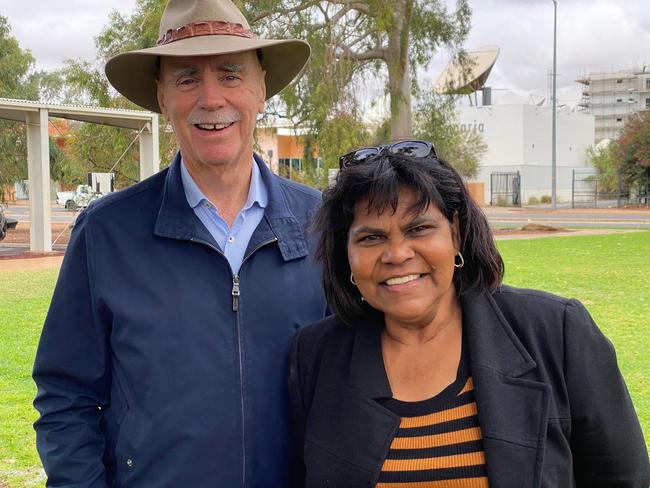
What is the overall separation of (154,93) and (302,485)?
1.49m

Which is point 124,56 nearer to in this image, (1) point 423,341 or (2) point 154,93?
(2) point 154,93

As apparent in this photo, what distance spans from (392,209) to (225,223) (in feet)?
1.97

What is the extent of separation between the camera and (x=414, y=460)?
6.89 ft

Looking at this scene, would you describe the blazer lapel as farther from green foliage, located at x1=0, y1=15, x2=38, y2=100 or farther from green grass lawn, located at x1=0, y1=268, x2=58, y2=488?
green foliage, located at x1=0, y1=15, x2=38, y2=100

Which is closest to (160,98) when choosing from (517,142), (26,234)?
(26,234)

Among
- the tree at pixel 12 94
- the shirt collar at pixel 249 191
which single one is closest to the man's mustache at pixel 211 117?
the shirt collar at pixel 249 191

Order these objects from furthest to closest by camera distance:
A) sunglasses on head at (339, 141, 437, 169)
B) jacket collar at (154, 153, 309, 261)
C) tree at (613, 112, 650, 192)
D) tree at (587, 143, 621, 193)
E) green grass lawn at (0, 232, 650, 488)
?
tree at (587, 143, 621, 193), tree at (613, 112, 650, 192), green grass lawn at (0, 232, 650, 488), jacket collar at (154, 153, 309, 261), sunglasses on head at (339, 141, 437, 169)

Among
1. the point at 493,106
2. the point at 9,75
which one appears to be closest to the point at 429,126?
the point at 9,75

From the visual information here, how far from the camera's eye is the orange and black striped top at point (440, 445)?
2.06 meters

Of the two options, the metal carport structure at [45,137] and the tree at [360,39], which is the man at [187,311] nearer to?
the tree at [360,39]

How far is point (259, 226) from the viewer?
100 inches

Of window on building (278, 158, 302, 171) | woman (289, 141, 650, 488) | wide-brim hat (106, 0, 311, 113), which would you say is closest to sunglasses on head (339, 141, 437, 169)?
woman (289, 141, 650, 488)

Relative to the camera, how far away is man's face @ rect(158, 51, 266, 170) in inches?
100

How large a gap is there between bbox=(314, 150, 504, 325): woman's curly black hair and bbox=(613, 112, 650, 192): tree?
4474 cm
